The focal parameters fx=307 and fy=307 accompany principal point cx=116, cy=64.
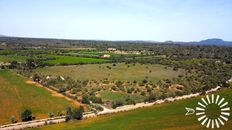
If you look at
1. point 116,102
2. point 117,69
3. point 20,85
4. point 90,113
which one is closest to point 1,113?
point 90,113

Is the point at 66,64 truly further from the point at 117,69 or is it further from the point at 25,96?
the point at 25,96

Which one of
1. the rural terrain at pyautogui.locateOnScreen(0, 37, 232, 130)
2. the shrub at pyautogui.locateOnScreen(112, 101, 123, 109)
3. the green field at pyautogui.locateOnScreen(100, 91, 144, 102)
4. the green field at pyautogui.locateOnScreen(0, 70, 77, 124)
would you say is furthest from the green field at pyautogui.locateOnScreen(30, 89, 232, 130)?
the green field at pyautogui.locateOnScreen(100, 91, 144, 102)

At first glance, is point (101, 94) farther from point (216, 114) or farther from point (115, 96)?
point (216, 114)

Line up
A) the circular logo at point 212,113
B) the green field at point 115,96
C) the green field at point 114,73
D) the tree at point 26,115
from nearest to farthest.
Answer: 1. the circular logo at point 212,113
2. the tree at point 26,115
3. the green field at point 115,96
4. the green field at point 114,73

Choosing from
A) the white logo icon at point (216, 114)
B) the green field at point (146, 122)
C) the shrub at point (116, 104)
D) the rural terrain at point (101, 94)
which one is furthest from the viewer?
the shrub at point (116, 104)

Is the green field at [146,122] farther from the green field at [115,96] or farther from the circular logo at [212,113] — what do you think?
the green field at [115,96]

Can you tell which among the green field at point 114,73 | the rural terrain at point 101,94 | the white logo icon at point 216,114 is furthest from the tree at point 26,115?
the green field at point 114,73
